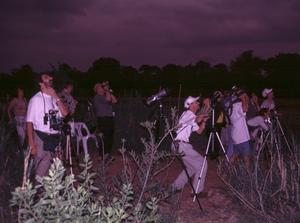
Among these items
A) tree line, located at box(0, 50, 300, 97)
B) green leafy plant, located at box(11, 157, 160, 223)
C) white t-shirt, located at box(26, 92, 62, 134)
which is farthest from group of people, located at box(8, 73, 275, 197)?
tree line, located at box(0, 50, 300, 97)

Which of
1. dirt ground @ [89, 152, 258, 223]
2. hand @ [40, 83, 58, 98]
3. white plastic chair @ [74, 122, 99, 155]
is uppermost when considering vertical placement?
hand @ [40, 83, 58, 98]

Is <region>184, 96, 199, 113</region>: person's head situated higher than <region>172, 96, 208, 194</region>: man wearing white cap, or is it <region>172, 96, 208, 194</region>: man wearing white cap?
<region>184, 96, 199, 113</region>: person's head

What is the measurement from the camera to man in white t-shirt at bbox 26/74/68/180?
28.9ft

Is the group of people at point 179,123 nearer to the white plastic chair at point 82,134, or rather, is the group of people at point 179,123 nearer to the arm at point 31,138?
the arm at point 31,138

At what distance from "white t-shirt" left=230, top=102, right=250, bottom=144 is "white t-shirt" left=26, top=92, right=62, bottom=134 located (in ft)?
14.9

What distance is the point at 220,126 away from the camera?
51.0 feet

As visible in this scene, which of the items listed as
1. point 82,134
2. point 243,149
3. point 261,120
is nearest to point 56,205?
point 243,149

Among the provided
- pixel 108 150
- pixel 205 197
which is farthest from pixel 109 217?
pixel 108 150

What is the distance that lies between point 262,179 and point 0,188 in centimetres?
371

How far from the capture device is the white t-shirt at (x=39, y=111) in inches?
347

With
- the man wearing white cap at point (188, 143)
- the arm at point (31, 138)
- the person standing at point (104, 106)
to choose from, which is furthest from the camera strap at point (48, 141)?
the person standing at point (104, 106)

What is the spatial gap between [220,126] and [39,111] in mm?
7381

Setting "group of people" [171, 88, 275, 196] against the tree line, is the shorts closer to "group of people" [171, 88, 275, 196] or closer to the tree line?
"group of people" [171, 88, 275, 196]

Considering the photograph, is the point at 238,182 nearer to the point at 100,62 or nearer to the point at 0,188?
the point at 0,188
